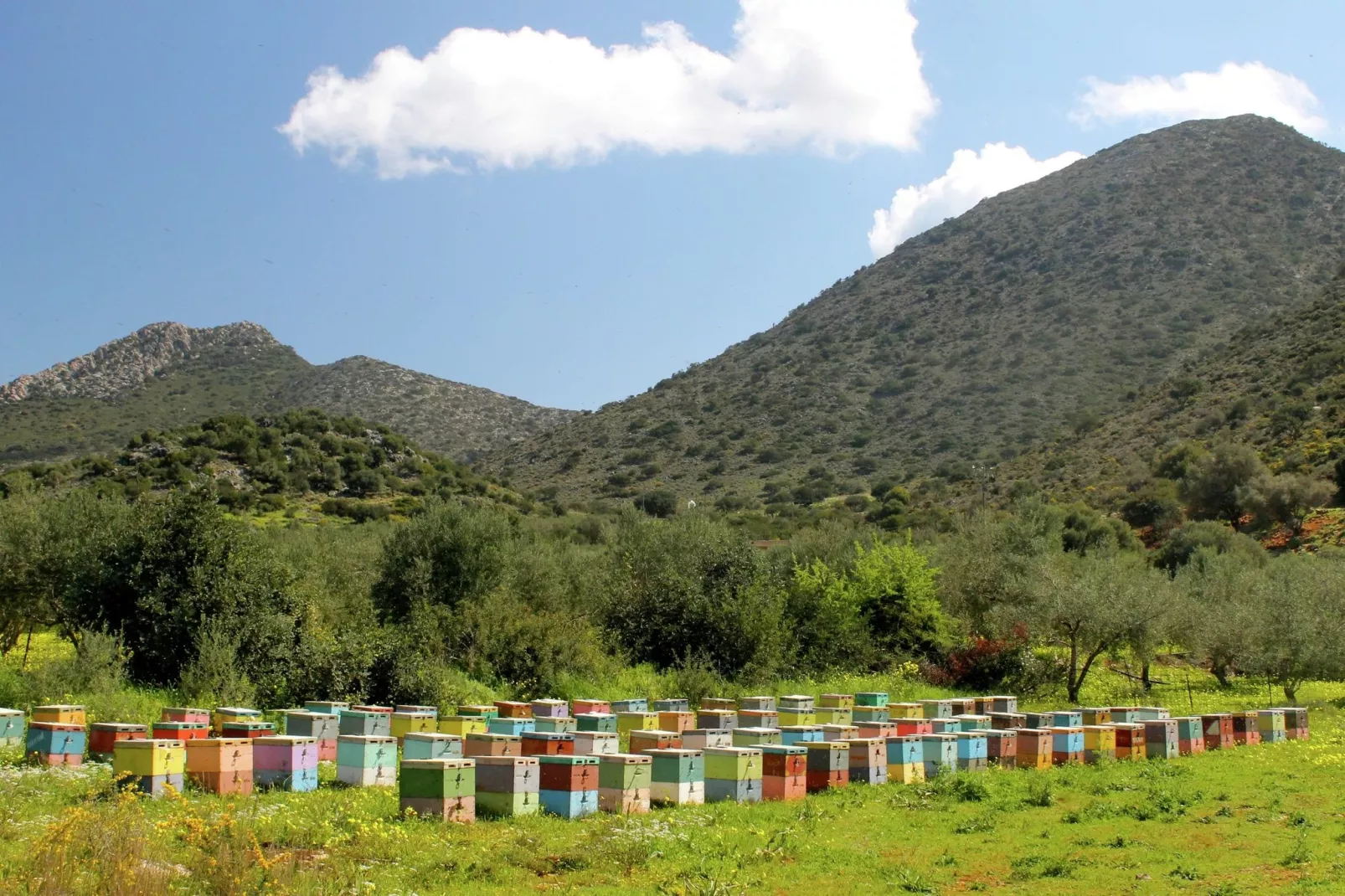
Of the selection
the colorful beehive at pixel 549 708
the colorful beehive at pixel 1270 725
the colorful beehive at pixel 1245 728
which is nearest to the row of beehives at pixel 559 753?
the colorful beehive at pixel 549 708

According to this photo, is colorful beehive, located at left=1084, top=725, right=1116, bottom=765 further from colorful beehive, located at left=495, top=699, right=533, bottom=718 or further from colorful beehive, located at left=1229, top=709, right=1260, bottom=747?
colorful beehive, located at left=495, top=699, right=533, bottom=718

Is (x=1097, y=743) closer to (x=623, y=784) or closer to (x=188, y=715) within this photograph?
(x=623, y=784)

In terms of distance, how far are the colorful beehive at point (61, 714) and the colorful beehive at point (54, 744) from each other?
3.18 feet

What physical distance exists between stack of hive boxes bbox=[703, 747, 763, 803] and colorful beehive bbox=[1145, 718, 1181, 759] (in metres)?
8.48

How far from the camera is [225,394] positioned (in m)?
92.4

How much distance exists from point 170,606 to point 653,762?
44.1 ft

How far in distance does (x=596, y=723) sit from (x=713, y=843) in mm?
6978

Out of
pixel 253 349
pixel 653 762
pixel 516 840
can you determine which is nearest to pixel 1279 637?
pixel 653 762

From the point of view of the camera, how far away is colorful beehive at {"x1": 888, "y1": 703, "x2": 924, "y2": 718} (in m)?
21.6

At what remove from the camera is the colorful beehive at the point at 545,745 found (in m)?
14.3

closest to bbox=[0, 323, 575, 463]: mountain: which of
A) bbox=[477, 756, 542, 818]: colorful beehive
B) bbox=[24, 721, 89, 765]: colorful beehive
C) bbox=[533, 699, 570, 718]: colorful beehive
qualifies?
bbox=[533, 699, 570, 718]: colorful beehive

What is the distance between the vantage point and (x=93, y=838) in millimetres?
8195

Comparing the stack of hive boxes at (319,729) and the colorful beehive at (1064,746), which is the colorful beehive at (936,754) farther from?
the stack of hive boxes at (319,729)

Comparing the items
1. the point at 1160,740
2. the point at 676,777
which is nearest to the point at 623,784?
the point at 676,777
